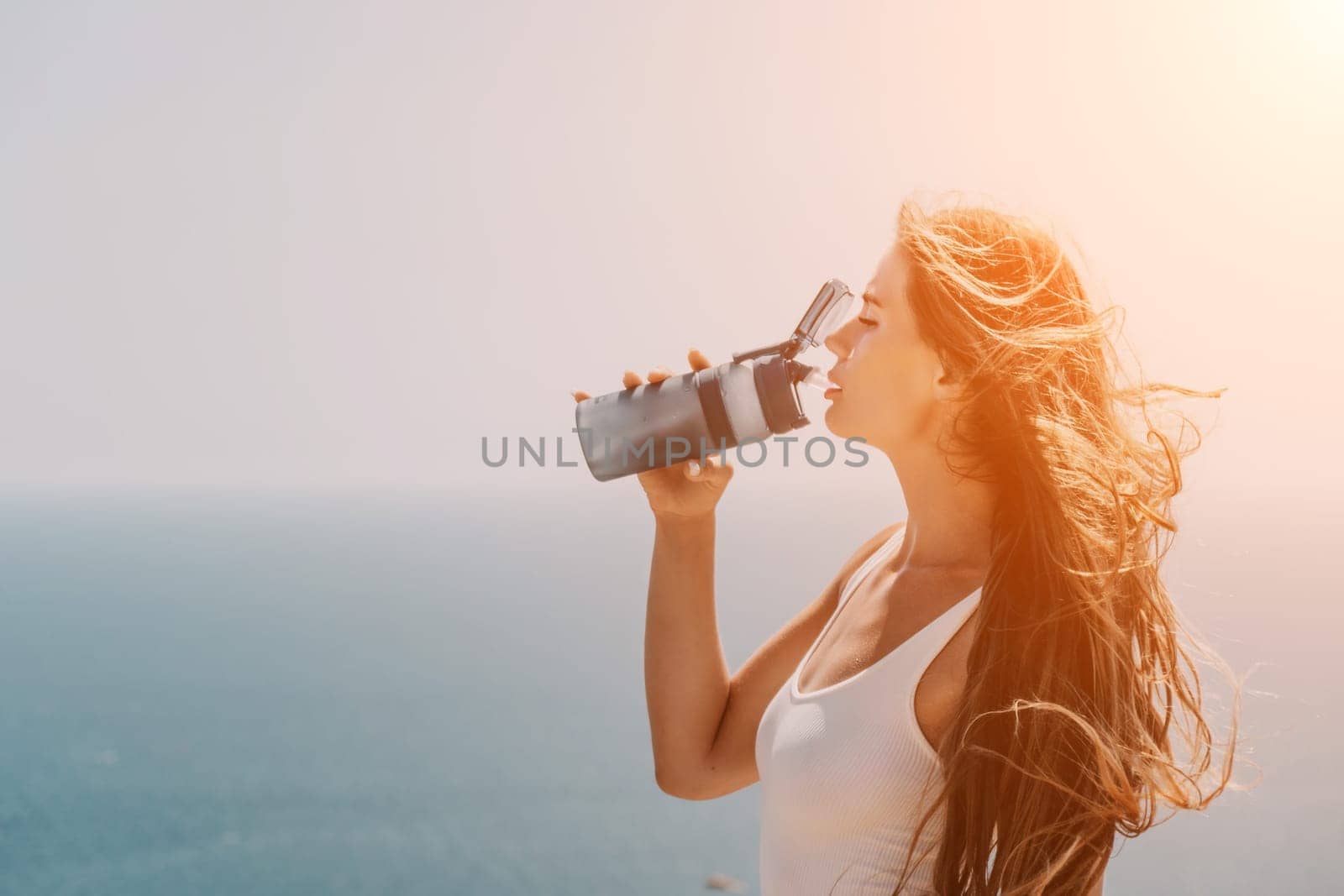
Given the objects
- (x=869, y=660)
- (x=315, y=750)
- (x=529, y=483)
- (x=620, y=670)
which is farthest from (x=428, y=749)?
(x=529, y=483)

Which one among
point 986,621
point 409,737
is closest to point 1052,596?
point 986,621

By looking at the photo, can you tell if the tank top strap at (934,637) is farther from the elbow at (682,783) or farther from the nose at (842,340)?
the elbow at (682,783)

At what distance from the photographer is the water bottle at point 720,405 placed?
3.96 feet

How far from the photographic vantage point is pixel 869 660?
3.37ft

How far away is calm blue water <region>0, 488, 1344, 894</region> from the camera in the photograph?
99.5ft

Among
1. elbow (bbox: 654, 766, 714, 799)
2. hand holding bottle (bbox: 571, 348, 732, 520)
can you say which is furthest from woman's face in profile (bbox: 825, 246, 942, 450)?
elbow (bbox: 654, 766, 714, 799)

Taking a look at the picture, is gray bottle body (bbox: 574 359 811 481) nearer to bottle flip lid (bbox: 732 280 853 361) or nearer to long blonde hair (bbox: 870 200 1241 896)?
bottle flip lid (bbox: 732 280 853 361)

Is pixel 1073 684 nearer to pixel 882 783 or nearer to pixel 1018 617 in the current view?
pixel 1018 617

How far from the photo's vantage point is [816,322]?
4.04 ft

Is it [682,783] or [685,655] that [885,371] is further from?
[682,783]

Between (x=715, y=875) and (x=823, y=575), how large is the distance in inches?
924

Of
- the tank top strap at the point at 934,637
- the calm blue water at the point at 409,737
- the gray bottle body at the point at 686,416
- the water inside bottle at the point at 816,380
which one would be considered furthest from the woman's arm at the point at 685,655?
the calm blue water at the point at 409,737

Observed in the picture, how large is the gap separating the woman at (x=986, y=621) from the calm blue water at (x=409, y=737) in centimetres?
2333

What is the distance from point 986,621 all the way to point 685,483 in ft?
1.55
